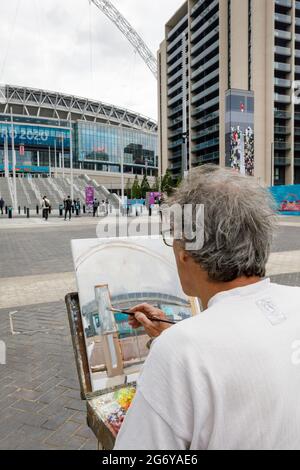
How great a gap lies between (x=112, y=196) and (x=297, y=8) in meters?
49.6

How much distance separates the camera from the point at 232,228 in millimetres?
1145

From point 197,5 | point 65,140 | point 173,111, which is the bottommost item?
point 65,140

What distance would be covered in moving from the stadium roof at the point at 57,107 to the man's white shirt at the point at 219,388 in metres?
104

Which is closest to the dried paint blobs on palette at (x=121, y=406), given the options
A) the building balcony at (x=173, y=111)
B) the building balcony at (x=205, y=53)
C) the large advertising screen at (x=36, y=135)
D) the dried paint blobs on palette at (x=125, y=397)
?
the dried paint blobs on palette at (x=125, y=397)

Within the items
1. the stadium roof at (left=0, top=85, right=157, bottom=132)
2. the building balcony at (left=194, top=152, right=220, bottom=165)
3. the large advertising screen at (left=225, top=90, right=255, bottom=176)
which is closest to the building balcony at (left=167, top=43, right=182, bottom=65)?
the stadium roof at (left=0, top=85, right=157, bottom=132)

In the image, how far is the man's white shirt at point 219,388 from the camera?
942 mm

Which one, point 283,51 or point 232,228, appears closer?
point 232,228

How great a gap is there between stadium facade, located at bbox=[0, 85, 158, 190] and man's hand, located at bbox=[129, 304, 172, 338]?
89296mm

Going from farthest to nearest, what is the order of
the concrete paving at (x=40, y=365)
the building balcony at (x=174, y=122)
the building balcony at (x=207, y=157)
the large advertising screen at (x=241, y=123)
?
the building balcony at (x=174, y=122), the building balcony at (x=207, y=157), the large advertising screen at (x=241, y=123), the concrete paving at (x=40, y=365)

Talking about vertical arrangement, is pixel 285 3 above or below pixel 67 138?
above

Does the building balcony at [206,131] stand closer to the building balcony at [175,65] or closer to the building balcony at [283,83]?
the building balcony at [283,83]

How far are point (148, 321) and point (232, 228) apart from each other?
0.78 meters

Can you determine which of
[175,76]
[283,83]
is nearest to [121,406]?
[283,83]

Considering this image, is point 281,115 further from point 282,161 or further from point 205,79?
point 205,79
